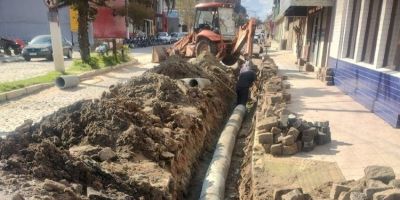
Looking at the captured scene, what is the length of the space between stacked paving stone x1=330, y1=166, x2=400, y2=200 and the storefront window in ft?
13.3

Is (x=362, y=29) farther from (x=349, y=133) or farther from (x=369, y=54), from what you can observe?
(x=349, y=133)

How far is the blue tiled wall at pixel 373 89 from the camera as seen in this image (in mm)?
6707

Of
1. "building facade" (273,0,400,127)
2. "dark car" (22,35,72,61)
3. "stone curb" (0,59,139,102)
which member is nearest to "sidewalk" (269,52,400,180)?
"building facade" (273,0,400,127)

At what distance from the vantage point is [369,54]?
8602 mm

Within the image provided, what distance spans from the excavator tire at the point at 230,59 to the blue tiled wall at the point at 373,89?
5251 mm

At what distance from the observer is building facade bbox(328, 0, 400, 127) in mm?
7082

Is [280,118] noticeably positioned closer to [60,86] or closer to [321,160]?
[321,160]

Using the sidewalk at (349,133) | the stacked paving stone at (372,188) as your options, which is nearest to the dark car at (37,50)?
the sidewalk at (349,133)

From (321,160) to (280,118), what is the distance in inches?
41.9

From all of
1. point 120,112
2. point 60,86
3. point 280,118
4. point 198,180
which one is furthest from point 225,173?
point 60,86

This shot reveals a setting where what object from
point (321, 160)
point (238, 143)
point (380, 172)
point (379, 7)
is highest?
point (379, 7)

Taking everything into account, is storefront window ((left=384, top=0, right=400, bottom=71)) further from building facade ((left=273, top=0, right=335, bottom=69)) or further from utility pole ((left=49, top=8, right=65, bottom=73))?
utility pole ((left=49, top=8, right=65, bottom=73))

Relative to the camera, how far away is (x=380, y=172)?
3.88m

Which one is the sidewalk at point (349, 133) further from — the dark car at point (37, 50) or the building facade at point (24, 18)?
the building facade at point (24, 18)
